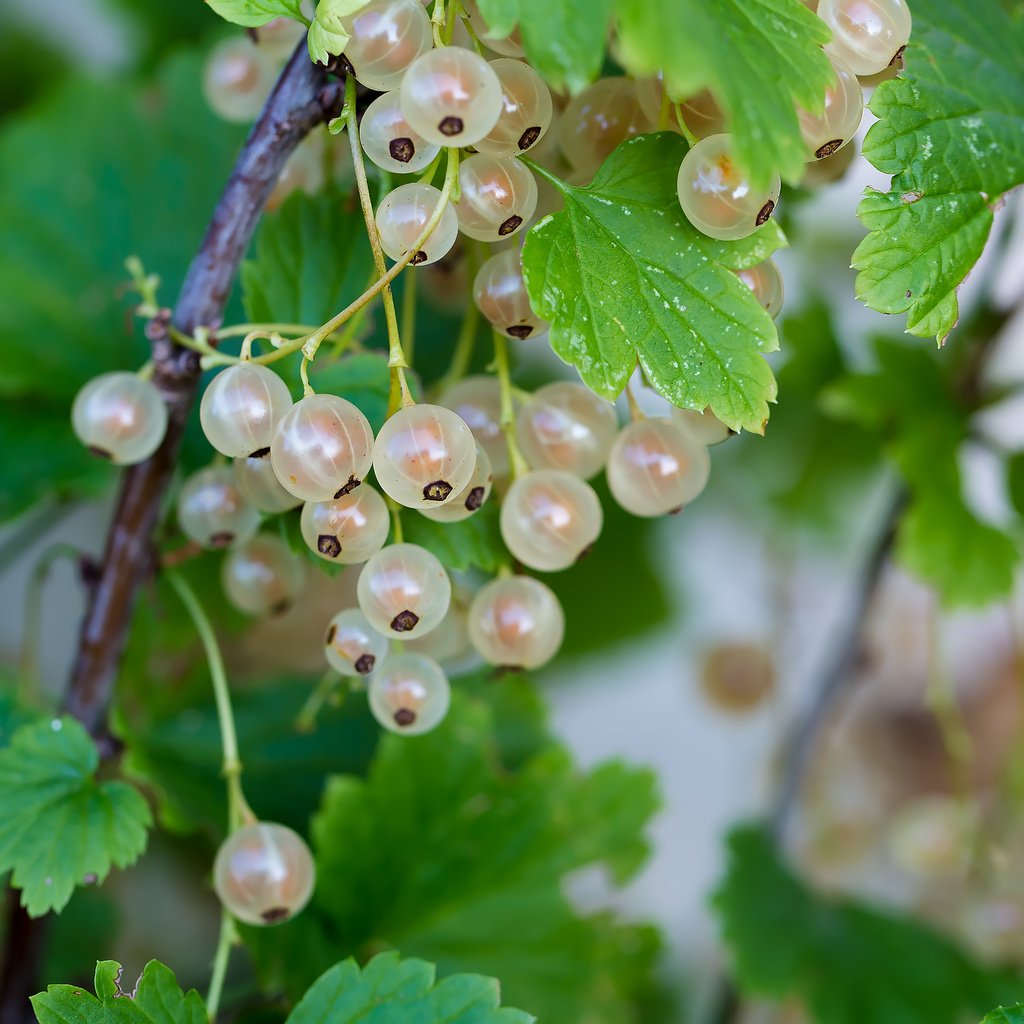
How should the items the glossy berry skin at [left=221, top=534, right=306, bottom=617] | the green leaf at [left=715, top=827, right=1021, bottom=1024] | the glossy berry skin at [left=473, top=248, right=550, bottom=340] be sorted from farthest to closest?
the green leaf at [left=715, top=827, right=1021, bottom=1024] < the glossy berry skin at [left=221, top=534, right=306, bottom=617] < the glossy berry skin at [left=473, top=248, right=550, bottom=340]

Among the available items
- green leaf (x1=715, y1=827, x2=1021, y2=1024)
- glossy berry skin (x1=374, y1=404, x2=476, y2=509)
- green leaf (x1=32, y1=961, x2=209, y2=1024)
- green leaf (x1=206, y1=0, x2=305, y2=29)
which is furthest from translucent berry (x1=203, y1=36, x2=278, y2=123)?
green leaf (x1=715, y1=827, x2=1021, y2=1024)

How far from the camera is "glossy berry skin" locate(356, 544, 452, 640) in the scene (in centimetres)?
39

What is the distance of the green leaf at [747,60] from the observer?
11.4 inches

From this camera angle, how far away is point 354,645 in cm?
43

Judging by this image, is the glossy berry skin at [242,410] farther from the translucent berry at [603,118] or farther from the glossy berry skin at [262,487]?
the translucent berry at [603,118]

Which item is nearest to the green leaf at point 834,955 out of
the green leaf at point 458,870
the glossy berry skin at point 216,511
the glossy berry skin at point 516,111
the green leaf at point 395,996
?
the green leaf at point 458,870

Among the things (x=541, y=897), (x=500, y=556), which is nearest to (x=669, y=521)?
(x=541, y=897)

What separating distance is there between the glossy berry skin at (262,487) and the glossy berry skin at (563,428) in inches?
3.8

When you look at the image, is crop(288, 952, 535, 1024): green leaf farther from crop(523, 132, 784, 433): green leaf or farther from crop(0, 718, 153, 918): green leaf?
crop(523, 132, 784, 433): green leaf

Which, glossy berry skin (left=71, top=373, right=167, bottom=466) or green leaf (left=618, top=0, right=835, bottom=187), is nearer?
green leaf (left=618, top=0, right=835, bottom=187)

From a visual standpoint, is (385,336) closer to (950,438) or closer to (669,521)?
(950,438)

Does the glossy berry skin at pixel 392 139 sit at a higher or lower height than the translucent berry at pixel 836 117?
lower

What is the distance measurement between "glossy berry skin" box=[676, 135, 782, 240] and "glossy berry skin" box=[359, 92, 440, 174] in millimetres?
88

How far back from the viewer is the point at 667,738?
56.2 inches
